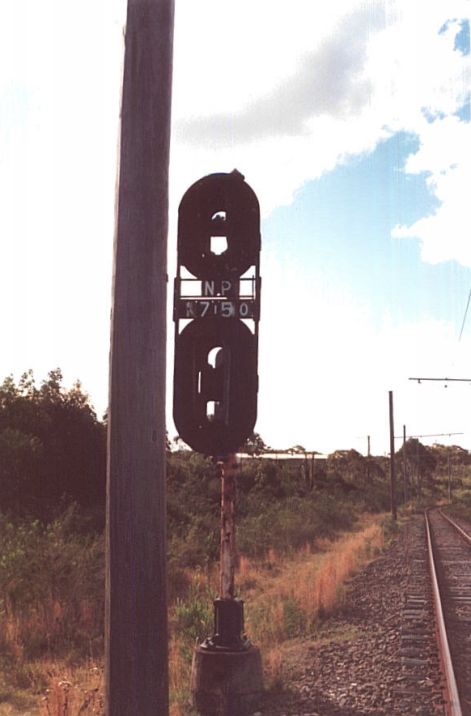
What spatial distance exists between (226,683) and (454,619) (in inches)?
240

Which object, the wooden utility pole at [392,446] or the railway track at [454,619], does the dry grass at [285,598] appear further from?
the wooden utility pole at [392,446]

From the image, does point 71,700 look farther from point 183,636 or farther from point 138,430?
point 138,430

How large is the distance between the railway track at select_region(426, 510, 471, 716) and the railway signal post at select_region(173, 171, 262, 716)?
1905 millimetres

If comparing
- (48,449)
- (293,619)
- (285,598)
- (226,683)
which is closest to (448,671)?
(226,683)

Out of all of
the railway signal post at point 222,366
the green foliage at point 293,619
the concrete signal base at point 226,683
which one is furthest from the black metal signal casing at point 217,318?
the green foliage at point 293,619

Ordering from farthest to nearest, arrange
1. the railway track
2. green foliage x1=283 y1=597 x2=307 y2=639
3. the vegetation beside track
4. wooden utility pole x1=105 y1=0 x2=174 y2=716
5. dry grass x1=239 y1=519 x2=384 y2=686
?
green foliage x1=283 y1=597 x2=307 y2=639, dry grass x1=239 y1=519 x2=384 y2=686, the vegetation beside track, the railway track, wooden utility pole x1=105 y1=0 x2=174 y2=716

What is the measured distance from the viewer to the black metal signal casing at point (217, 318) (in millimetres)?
5430

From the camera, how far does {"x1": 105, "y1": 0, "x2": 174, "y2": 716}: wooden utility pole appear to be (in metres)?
3.26

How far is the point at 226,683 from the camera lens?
6039 millimetres

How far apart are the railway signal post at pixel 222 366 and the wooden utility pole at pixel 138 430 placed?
1.95 metres

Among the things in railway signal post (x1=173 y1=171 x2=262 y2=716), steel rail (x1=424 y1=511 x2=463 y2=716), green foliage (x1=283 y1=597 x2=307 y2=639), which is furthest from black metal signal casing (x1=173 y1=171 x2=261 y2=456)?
green foliage (x1=283 y1=597 x2=307 y2=639)

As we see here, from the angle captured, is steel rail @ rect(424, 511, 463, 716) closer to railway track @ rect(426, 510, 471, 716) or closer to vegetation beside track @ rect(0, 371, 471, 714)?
railway track @ rect(426, 510, 471, 716)

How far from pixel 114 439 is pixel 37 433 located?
62.9ft

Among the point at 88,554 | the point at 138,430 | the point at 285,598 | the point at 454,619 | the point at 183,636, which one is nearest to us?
the point at 138,430
